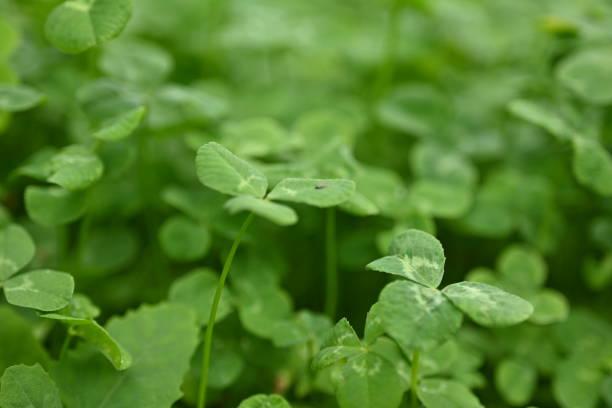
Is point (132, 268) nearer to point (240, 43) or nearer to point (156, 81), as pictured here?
point (156, 81)

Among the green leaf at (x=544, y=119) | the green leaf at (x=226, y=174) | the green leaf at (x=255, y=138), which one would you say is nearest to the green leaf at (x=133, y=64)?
the green leaf at (x=255, y=138)

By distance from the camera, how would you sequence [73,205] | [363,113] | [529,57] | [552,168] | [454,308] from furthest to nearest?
[529,57] → [363,113] → [552,168] → [73,205] → [454,308]

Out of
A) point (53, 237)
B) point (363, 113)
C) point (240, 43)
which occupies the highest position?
point (240, 43)

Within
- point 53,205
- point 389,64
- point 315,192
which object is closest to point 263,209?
point 315,192

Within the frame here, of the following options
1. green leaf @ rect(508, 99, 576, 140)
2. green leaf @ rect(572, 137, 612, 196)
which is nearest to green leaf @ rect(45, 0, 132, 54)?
green leaf @ rect(508, 99, 576, 140)

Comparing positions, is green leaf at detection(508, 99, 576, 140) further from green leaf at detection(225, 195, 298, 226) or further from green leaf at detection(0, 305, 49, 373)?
green leaf at detection(0, 305, 49, 373)

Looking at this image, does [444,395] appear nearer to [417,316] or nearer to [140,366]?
[417,316]

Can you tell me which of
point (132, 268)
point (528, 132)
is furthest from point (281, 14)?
point (132, 268)

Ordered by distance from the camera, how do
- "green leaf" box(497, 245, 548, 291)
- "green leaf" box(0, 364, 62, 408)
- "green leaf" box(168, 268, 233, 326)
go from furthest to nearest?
"green leaf" box(497, 245, 548, 291) → "green leaf" box(168, 268, 233, 326) → "green leaf" box(0, 364, 62, 408)
